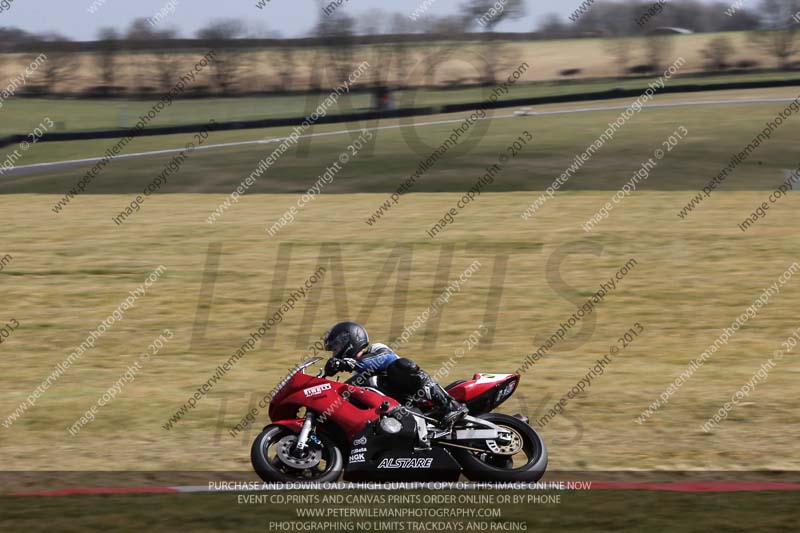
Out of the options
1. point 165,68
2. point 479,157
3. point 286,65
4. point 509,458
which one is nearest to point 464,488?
point 509,458

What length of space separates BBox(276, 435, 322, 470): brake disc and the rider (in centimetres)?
75

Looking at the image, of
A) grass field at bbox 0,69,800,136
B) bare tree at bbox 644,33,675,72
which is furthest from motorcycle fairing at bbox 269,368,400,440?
bare tree at bbox 644,33,675,72

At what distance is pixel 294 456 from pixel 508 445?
190cm

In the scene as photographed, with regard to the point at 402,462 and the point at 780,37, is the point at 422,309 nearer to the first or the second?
the point at 402,462

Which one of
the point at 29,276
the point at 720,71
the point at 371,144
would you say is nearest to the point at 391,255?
the point at 29,276

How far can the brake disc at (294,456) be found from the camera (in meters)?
9.09

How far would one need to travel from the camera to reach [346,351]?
31.6 feet

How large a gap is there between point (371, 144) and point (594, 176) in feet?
38.8

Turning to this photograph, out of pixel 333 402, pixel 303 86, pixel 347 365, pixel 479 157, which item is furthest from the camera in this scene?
pixel 303 86

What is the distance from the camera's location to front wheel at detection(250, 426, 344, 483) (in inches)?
357

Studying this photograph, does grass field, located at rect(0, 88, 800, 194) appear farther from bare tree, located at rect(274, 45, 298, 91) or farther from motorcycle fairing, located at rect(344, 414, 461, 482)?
motorcycle fairing, located at rect(344, 414, 461, 482)

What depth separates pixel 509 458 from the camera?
9.34 meters

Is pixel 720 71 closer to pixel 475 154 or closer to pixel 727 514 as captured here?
pixel 475 154

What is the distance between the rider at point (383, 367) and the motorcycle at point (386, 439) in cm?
14
